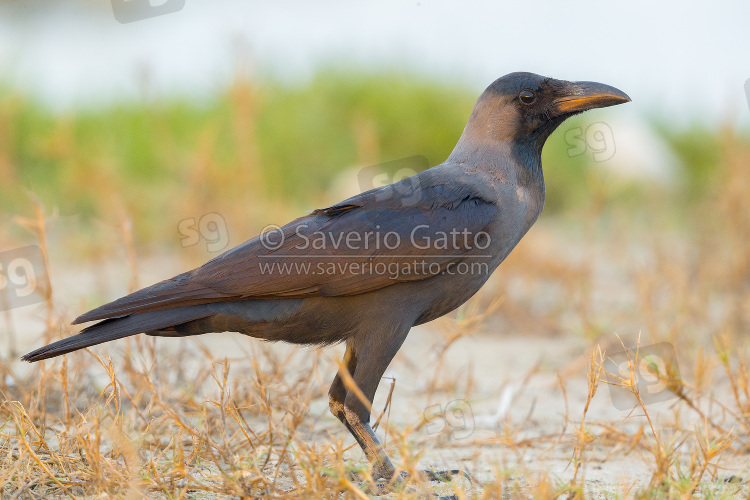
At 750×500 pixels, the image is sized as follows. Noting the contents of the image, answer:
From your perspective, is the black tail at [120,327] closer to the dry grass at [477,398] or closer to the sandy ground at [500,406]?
the dry grass at [477,398]

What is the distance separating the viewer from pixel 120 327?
3139 millimetres

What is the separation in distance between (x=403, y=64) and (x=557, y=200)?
9.59 feet

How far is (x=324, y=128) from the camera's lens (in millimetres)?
9766

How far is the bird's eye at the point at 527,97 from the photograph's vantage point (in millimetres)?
3646

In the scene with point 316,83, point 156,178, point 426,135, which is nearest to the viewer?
point 156,178

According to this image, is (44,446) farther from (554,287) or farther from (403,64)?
(403,64)

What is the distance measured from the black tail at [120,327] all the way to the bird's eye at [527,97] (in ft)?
5.39

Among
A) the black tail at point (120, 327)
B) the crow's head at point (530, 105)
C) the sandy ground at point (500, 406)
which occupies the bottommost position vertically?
the sandy ground at point (500, 406)

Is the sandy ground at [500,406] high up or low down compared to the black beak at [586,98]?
down

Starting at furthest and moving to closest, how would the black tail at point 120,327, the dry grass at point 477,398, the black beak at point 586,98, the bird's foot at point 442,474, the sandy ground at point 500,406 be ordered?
the black beak at point 586,98 < the sandy ground at point 500,406 < the bird's foot at point 442,474 < the black tail at point 120,327 < the dry grass at point 477,398

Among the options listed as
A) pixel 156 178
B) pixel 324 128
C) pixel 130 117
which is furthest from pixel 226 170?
pixel 130 117

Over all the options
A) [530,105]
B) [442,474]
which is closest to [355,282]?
[442,474]

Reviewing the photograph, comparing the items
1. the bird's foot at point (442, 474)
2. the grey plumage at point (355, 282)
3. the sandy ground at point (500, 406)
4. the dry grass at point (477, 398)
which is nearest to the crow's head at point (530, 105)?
the grey plumage at point (355, 282)

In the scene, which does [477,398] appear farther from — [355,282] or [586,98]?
[586,98]
